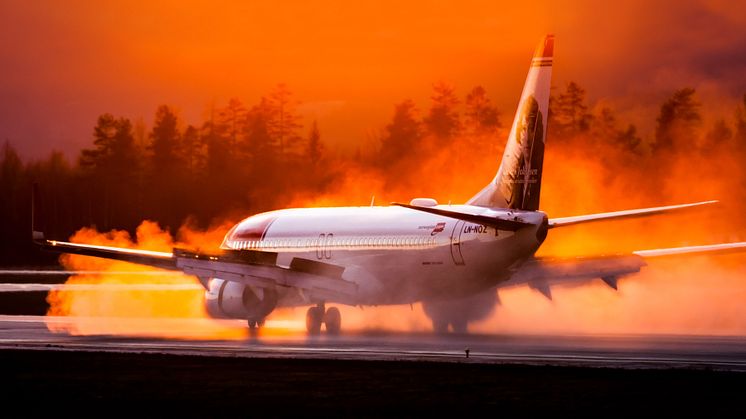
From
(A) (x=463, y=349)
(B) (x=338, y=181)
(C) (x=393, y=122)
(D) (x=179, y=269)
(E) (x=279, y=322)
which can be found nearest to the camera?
(A) (x=463, y=349)

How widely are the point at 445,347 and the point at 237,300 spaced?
10214mm

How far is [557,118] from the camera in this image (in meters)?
130

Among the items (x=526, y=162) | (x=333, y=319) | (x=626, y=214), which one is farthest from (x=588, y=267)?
(x=333, y=319)

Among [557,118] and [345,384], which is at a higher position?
[557,118]

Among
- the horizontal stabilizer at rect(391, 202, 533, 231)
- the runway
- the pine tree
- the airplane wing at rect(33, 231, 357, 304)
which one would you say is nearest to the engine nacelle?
the runway

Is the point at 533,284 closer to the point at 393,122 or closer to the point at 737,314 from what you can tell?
the point at 737,314

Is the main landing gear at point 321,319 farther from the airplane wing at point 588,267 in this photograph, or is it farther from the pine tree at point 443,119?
the pine tree at point 443,119

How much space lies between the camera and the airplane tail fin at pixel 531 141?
3916 centimetres

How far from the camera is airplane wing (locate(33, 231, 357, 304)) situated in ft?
132

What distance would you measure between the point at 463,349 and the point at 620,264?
785 cm

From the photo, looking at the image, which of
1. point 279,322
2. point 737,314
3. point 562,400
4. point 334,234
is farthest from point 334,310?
point 562,400

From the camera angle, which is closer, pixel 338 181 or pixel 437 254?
pixel 437 254

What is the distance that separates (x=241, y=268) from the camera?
41156 mm

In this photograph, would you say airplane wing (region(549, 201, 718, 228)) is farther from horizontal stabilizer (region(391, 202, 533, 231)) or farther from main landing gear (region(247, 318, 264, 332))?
main landing gear (region(247, 318, 264, 332))
